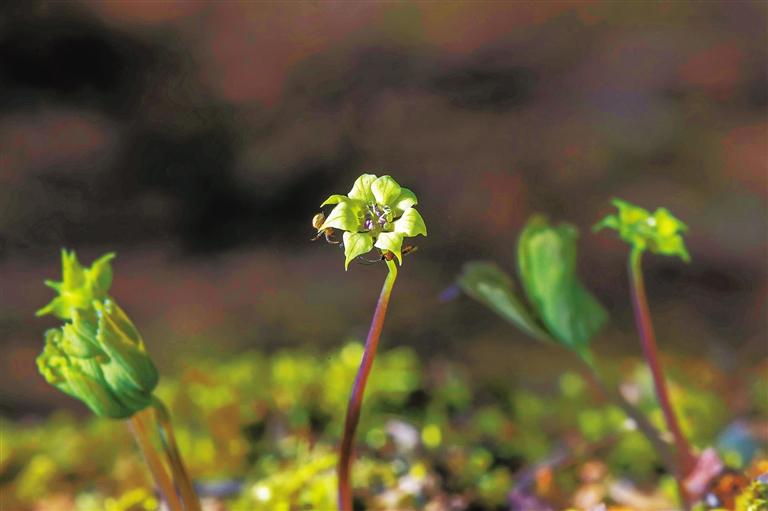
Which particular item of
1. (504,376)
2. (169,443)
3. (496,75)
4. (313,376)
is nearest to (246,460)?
(313,376)

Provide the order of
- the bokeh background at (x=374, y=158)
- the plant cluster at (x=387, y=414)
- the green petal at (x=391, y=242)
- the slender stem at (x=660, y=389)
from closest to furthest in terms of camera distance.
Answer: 1. the green petal at (x=391, y=242)
2. the plant cluster at (x=387, y=414)
3. the slender stem at (x=660, y=389)
4. the bokeh background at (x=374, y=158)

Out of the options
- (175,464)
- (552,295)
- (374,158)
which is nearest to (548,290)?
(552,295)

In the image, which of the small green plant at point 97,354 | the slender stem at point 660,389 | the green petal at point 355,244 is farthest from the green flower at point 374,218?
the slender stem at point 660,389

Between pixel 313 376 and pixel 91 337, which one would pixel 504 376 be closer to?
pixel 313 376

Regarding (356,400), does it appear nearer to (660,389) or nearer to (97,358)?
(97,358)

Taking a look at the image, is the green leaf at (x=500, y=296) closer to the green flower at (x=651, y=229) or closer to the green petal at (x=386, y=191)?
the green flower at (x=651, y=229)

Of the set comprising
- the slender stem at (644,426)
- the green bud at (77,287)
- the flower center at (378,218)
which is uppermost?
the green bud at (77,287)
